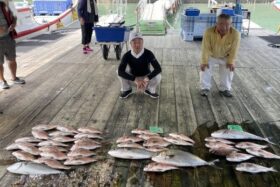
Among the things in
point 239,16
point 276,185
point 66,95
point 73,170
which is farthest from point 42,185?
point 239,16

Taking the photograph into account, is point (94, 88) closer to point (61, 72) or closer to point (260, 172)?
point (61, 72)

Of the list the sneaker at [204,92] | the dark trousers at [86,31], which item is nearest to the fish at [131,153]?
the sneaker at [204,92]

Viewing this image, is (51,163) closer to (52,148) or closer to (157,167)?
(52,148)

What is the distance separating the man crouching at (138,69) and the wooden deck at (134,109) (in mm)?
177

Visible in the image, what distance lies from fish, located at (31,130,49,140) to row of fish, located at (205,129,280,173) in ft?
5.55

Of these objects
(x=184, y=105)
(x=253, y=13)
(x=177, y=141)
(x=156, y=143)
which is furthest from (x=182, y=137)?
(x=253, y=13)

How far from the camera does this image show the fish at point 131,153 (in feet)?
9.58

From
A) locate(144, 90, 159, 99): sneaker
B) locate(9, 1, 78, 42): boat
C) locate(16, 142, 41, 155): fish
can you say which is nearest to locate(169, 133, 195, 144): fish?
locate(144, 90, 159, 99): sneaker

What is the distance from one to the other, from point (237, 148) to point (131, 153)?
1.08 metres

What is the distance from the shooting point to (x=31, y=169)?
2727mm

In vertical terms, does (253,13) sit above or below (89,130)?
above

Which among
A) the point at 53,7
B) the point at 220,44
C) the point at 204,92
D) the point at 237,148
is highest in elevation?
the point at 53,7

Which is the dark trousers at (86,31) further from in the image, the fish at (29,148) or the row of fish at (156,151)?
the fish at (29,148)

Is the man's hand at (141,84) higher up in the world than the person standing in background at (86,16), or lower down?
lower down
